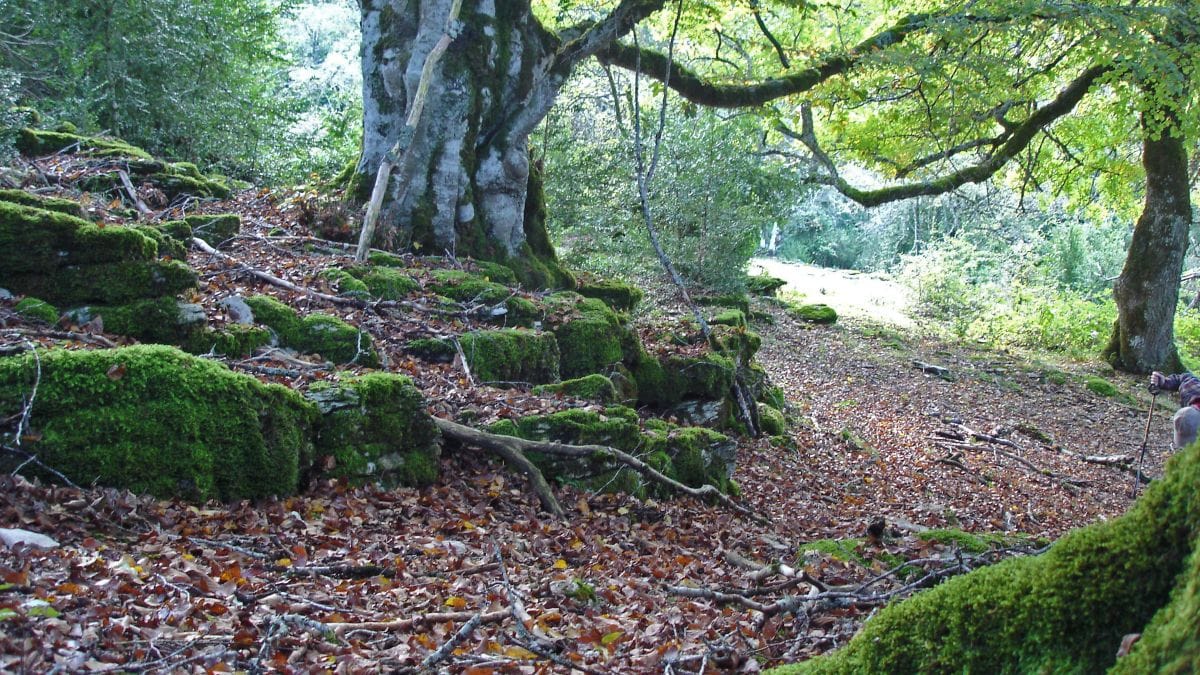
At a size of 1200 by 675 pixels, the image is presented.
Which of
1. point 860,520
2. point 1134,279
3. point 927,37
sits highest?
point 927,37

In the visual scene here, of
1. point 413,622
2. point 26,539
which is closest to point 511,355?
point 413,622

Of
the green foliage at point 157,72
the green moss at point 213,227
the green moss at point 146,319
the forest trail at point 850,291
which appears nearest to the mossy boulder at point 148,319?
the green moss at point 146,319

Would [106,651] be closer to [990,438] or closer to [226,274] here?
[226,274]

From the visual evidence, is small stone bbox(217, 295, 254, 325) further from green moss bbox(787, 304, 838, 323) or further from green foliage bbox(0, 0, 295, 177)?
green moss bbox(787, 304, 838, 323)

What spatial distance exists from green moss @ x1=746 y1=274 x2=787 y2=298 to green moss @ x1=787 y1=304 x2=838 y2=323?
0.95 meters

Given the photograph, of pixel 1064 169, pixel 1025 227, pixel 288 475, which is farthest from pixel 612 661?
pixel 1025 227

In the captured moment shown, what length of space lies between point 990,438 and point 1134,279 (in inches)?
301

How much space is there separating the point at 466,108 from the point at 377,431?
5857mm

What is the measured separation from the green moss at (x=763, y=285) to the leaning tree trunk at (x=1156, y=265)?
7.74 meters

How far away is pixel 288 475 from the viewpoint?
525cm

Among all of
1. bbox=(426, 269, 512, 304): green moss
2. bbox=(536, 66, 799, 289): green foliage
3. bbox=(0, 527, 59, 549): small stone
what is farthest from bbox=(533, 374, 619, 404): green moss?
bbox=(536, 66, 799, 289): green foliage

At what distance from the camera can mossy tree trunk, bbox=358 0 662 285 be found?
10.4 m

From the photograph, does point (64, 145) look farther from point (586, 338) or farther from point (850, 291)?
point (850, 291)

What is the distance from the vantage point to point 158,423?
15.5ft
